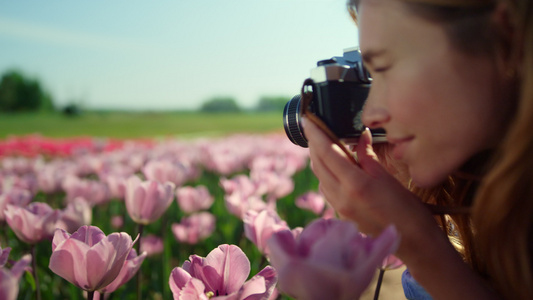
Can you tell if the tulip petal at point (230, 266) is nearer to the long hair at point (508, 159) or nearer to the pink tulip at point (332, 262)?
the pink tulip at point (332, 262)

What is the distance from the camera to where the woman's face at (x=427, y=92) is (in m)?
0.64

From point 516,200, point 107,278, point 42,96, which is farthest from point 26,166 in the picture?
point 42,96

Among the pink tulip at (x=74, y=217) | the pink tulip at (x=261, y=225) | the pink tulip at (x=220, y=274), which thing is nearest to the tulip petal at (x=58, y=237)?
the pink tulip at (x=220, y=274)

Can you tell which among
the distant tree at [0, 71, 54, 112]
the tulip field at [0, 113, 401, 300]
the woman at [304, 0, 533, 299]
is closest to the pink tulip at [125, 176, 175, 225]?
the tulip field at [0, 113, 401, 300]

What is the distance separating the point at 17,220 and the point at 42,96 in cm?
4065

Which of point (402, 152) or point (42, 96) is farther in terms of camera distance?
point (42, 96)

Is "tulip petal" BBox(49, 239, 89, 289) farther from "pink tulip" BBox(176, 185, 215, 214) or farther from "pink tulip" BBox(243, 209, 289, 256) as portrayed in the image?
"pink tulip" BBox(176, 185, 215, 214)

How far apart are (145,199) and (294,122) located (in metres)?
0.43

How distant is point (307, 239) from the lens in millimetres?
477

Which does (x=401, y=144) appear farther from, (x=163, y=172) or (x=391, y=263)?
(x=163, y=172)

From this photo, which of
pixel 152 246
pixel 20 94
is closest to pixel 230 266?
pixel 152 246

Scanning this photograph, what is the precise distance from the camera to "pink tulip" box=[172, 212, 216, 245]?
150 centimetres

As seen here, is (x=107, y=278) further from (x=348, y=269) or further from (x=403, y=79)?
(x=403, y=79)

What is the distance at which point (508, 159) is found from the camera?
62 centimetres
